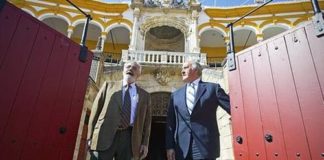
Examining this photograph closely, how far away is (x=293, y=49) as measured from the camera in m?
2.43

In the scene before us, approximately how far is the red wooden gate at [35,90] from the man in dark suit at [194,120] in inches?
48.7

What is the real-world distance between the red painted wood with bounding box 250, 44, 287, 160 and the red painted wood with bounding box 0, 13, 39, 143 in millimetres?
2538

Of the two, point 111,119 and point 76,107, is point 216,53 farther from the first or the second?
point 111,119

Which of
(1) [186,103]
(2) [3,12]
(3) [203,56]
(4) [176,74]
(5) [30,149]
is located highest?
(3) [203,56]

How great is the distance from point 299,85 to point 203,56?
8.28m

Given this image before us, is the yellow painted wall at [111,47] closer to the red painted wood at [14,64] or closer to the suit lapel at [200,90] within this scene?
the red painted wood at [14,64]

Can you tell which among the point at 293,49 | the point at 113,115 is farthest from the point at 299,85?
the point at 113,115

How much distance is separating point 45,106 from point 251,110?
2298 millimetres

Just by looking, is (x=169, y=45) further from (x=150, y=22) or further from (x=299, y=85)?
(x=299, y=85)

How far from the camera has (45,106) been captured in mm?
2564

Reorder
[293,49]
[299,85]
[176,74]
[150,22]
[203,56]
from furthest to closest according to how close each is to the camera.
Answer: [150,22] → [203,56] → [176,74] → [293,49] → [299,85]

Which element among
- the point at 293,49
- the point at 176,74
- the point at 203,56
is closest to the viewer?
the point at 293,49

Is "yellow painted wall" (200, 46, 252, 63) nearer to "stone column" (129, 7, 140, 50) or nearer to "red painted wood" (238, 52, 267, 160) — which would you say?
"stone column" (129, 7, 140, 50)

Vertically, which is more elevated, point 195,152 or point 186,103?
point 186,103
